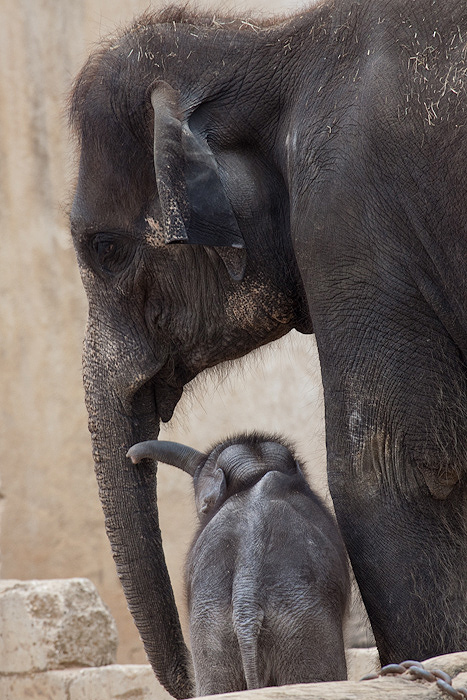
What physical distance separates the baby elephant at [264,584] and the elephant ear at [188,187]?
1.83 ft

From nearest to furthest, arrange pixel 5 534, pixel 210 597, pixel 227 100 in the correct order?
pixel 210 597 < pixel 227 100 < pixel 5 534

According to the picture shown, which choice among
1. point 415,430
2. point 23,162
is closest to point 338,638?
point 415,430

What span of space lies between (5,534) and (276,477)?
4982 mm

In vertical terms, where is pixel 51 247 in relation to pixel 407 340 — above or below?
above

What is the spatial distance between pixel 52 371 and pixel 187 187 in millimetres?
5116

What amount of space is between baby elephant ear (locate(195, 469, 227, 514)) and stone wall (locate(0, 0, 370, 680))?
15.1 feet

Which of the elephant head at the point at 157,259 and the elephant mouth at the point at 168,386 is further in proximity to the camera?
the elephant mouth at the point at 168,386

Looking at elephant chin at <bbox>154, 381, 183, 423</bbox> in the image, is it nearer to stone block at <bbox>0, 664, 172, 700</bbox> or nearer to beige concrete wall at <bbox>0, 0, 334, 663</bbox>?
stone block at <bbox>0, 664, 172, 700</bbox>

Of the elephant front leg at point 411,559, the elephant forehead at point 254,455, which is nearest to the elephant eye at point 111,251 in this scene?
the elephant forehead at point 254,455

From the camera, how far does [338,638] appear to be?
8.46ft

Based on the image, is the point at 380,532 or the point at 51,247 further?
the point at 51,247

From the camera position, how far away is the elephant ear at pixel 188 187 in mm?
2686

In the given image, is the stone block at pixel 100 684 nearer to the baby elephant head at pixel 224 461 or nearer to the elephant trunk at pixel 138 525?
the elephant trunk at pixel 138 525

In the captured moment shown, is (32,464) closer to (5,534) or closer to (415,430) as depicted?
(5,534)
